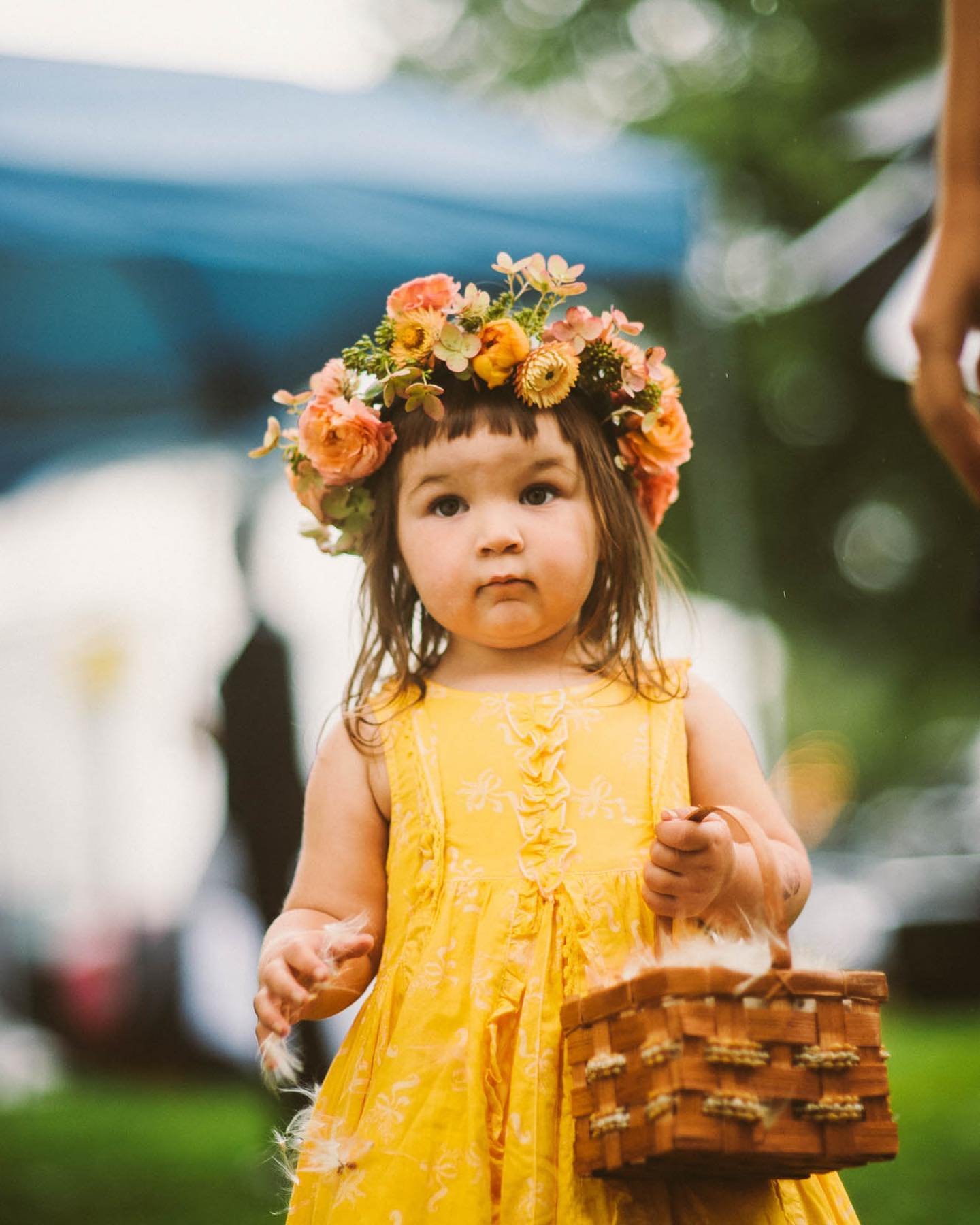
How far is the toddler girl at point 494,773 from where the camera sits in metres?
1.33

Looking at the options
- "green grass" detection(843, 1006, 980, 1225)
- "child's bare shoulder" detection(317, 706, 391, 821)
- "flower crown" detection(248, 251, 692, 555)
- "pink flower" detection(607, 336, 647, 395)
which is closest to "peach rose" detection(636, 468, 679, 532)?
"flower crown" detection(248, 251, 692, 555)

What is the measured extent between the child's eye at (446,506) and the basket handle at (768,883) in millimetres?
459

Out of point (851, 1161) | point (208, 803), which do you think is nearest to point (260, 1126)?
point (208, 803)

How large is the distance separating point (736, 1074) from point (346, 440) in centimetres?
83

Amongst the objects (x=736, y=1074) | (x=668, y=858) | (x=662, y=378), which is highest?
(x=662, y=378)

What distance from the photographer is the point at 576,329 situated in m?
A: 1.65

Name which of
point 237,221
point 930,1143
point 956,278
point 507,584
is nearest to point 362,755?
point 507,584

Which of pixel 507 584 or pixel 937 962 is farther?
pixel 937 962

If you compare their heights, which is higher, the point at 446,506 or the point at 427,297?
the point at 427,297

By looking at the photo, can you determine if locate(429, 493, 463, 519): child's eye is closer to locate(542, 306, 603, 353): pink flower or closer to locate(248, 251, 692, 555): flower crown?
locate(248, 251, 692, 555): flower crown

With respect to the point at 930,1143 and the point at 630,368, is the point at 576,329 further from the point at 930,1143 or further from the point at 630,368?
the point at 930,1143

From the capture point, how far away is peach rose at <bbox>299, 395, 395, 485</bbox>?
Result: 5.25ft

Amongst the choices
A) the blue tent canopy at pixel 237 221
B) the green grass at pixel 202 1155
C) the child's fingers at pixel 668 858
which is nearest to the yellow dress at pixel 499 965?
the child's fingers at pixel 668 858

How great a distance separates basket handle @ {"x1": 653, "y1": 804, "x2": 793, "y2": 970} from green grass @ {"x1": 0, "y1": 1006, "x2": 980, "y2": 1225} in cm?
139
